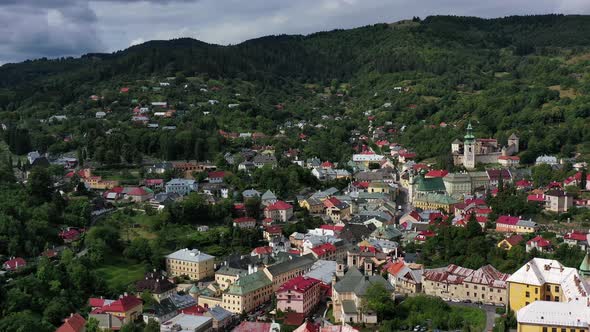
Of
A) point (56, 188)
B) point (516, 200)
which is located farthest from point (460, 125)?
point (56, 188)

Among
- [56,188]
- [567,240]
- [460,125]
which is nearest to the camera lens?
[567,240]

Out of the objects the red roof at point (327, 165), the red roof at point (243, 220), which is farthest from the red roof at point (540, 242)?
the red roof at point (327, 165)

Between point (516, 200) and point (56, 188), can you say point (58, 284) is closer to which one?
point (56, 188)

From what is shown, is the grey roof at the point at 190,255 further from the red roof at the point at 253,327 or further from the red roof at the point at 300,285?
the red roof at the point at 253,327

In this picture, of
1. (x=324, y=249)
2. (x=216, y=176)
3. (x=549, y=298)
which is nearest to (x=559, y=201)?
(x=549, y=298)

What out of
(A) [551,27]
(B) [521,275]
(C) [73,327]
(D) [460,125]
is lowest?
(C) [73,327]

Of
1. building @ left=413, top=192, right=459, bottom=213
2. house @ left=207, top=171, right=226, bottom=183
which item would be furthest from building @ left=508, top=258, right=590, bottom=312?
house @ left=207, top=171, right=226, bottom=183

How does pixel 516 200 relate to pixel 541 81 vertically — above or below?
below

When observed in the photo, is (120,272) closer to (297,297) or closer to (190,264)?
(190,264)
